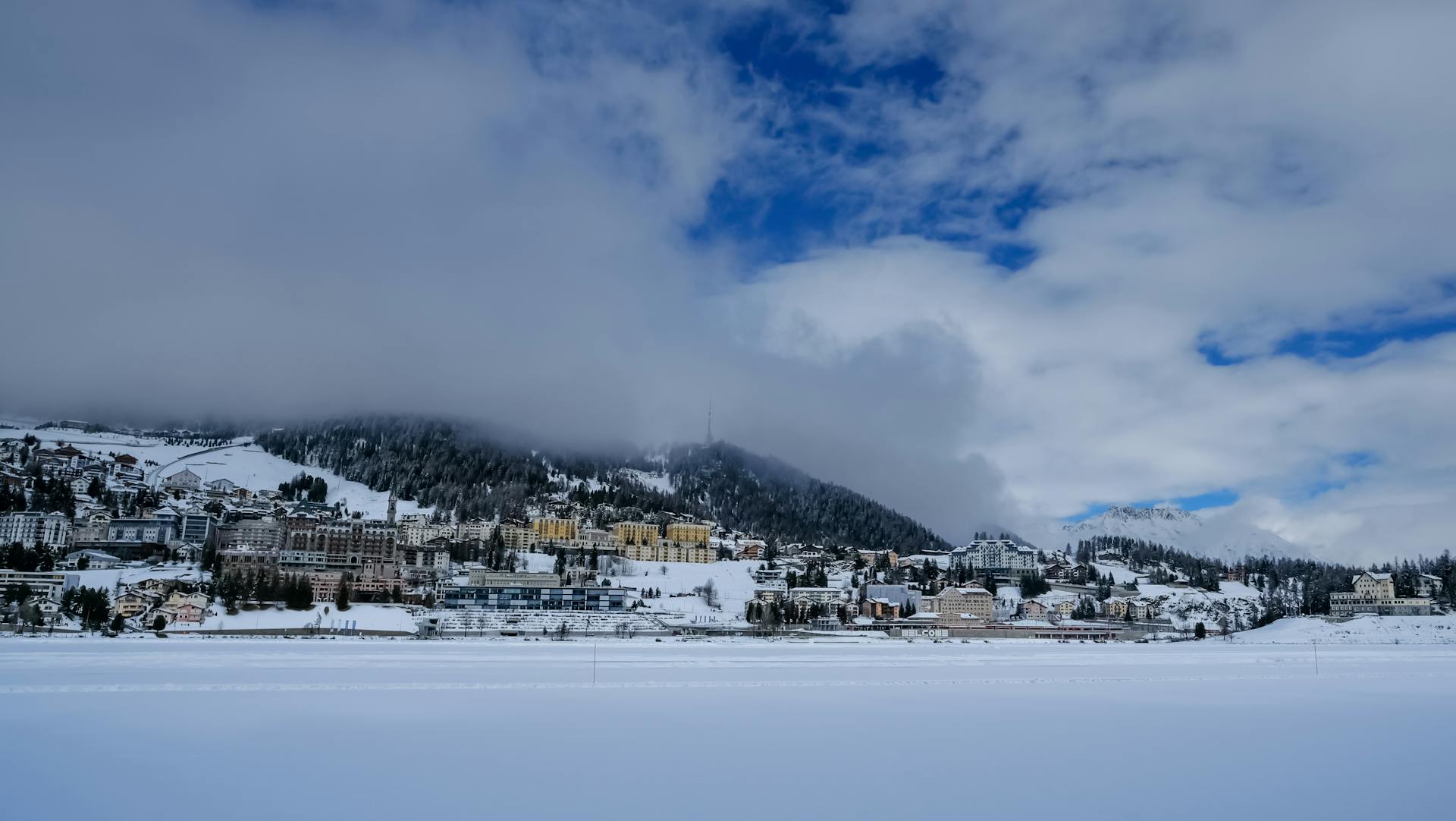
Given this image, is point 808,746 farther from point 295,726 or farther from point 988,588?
point 988,588

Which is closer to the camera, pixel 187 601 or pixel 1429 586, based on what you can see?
pixel 187 601

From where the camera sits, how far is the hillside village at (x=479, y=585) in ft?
321

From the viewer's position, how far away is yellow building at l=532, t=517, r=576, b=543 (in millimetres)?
187750

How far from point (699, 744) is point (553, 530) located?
173577 mm

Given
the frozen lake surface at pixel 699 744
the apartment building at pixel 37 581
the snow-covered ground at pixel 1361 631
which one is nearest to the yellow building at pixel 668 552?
the apartment building at pixel 37 581

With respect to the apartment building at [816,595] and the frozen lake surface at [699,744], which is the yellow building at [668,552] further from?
the frozen lake surface at [699,744]

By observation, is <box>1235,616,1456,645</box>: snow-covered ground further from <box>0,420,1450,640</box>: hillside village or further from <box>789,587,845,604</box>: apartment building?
<box>789,587,845,604</box>: apartment building

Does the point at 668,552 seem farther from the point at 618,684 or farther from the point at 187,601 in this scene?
the point at 618,684

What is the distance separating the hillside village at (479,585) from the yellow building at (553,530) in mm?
314

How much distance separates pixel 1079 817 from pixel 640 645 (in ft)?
219

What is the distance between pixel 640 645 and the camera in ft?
254

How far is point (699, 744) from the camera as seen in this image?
19.8 meters

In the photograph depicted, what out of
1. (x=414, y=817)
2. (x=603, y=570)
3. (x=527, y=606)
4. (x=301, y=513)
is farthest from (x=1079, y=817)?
(x=301, y=513)

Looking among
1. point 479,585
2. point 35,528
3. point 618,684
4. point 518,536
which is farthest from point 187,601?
point 518,536
